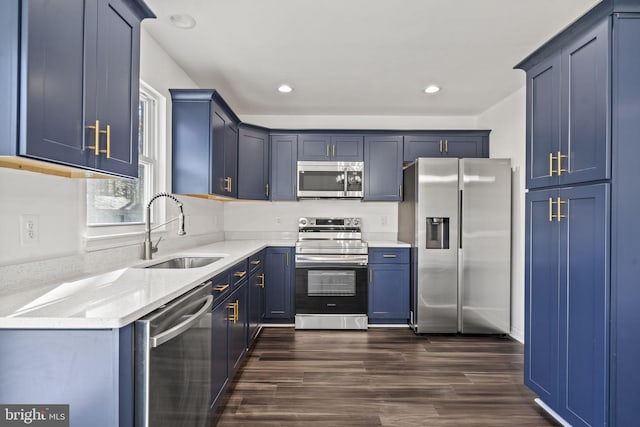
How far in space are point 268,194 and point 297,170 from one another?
0.44 m

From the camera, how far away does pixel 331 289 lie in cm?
390

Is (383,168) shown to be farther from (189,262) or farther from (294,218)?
(189,262)

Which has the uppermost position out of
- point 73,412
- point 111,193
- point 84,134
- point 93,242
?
point 84,134

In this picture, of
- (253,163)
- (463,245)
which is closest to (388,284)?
(463,245)

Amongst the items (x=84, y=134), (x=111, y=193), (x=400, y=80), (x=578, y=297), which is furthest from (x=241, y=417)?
(x=400, y=80)

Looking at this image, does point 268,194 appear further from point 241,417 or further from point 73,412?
point 73,412

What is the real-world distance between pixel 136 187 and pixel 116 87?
3.99 feet

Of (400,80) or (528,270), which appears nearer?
(528,270)

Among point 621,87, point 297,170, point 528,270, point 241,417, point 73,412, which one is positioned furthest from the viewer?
point 297,170

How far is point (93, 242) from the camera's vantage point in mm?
1951

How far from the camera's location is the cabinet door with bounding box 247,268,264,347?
10.2ft

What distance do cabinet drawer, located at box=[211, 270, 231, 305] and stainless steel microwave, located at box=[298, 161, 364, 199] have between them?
2056 mm

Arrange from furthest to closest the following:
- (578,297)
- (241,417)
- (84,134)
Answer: (241,417) → (578,297) → (84,134)

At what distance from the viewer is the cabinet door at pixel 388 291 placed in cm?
395
